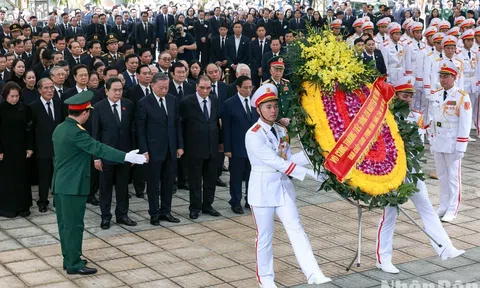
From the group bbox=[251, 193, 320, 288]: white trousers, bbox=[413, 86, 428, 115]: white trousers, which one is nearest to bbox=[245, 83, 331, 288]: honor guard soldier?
bbox=[251, 193, 320, 288]: white trousers

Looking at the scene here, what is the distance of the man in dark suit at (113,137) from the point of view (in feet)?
31.7

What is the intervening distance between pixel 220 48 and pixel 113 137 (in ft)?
29.5

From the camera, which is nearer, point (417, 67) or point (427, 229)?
point (427, 229)

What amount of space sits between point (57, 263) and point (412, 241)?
4018mm

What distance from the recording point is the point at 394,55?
16297 mm

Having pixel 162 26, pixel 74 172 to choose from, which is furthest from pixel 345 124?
pixel 162 26

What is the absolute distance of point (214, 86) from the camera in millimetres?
11781

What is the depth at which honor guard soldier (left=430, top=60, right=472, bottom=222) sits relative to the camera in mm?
9703

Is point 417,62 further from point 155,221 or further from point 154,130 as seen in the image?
point 155,221

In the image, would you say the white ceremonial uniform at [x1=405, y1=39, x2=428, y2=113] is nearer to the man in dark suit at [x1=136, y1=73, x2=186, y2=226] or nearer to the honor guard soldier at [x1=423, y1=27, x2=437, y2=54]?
the honor guard soldier at [x1=423, y1=27, x2=437, y2=54]

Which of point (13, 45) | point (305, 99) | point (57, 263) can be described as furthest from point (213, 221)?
point (13, 45)

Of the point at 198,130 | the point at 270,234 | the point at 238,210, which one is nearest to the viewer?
the point at 270,234

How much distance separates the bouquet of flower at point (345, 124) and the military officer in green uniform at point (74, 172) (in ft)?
6.46

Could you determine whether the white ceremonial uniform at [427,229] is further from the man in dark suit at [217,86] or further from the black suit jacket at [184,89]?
the black suit jacket at [184,89]
